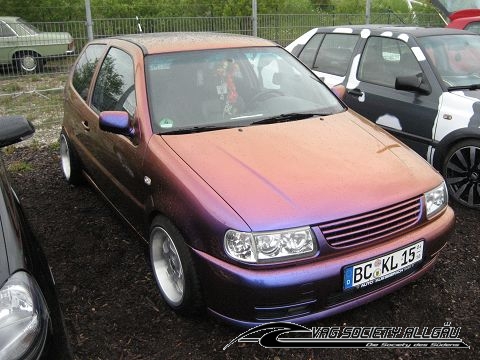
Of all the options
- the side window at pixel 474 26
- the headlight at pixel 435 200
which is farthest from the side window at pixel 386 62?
the side window at pixel 474 26

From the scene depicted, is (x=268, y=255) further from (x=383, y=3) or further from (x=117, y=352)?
(x=383, y=3)

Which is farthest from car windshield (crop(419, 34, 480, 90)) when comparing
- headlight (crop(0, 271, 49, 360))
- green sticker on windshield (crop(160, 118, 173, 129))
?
headlight (crop(0, 271, 49, 360))

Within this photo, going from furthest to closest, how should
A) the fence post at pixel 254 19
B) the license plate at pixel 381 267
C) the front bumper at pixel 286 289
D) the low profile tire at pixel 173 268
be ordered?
the fence post at pixel 254 19
the low profile tire at pixel 173 268
the license plate at pixel 381 267
the front bumper at pixel 286 289

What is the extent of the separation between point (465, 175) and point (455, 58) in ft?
4.33

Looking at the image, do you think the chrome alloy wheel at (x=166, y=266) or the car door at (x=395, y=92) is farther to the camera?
the car door at (x=395, y=92)

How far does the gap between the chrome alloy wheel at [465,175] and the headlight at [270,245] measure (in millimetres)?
2509

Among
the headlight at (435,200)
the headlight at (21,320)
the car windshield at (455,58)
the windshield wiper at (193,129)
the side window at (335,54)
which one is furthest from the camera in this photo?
the side window at (335,54)

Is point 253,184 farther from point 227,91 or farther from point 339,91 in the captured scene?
point 339,91

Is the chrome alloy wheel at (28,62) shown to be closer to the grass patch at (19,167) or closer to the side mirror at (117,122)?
the grass patch at (19,167)

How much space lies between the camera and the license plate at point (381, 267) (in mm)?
2436

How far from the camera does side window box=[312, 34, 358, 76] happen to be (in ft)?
17.8

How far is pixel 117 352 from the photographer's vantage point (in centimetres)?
263

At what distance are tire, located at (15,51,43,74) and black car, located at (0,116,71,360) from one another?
260 inches

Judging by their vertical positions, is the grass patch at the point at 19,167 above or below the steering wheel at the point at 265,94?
below
